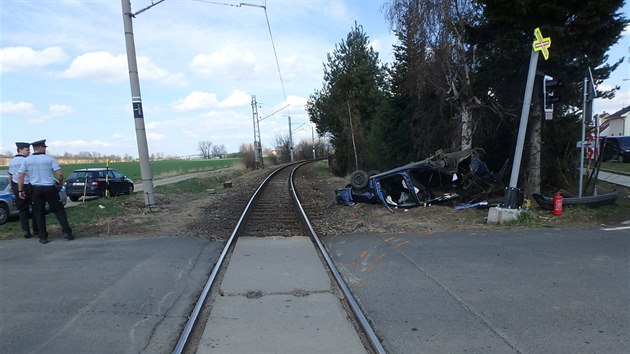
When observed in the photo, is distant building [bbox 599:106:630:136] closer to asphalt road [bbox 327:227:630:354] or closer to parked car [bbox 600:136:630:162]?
parked car [bbox 600:136:630:162]

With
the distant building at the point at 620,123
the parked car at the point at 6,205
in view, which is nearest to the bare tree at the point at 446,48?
the parked car at the point at 6,205

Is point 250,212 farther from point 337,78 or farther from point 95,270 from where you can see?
point 337,78

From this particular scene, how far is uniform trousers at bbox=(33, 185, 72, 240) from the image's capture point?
877 centimetres

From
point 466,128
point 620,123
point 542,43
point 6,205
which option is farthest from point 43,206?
point 620,123

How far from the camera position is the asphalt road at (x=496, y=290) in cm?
422

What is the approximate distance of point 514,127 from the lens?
49.7 ft

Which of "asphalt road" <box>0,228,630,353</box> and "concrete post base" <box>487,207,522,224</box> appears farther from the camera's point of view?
"concrete post base" <box>487,207,522,224</box>

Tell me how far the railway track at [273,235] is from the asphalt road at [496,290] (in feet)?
0.56

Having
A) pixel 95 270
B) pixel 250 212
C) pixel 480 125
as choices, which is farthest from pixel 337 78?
pixel 95 270

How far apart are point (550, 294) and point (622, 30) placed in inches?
346

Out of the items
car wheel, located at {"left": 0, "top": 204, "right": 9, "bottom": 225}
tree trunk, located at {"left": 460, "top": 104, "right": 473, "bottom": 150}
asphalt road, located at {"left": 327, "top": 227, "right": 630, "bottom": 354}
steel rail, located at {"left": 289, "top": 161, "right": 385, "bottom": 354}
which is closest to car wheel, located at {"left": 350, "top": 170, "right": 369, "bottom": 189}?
tree trunk, located at {"left": 460, "top": 104, "right": 473, "bottom": 150}

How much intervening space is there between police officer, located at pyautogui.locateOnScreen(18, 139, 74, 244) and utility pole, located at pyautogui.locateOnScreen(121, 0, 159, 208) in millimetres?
3906

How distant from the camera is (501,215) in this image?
1012 cm

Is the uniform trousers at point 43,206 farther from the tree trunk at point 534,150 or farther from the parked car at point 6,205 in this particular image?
the tree trunk at point 534,150
